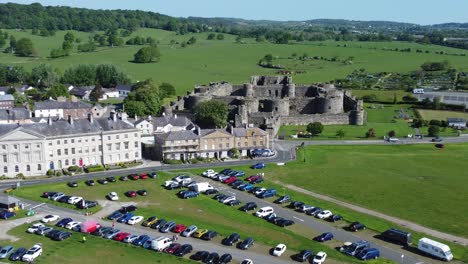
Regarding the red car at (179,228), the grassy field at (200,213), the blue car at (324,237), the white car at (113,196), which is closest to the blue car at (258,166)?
the grassy field at (200,213)

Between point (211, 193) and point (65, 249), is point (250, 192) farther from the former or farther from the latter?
point (65, 249)

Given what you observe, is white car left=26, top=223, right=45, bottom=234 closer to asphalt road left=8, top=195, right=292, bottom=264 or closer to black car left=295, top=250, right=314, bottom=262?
asphalt road left=8, top=195, right=292, bottom=264

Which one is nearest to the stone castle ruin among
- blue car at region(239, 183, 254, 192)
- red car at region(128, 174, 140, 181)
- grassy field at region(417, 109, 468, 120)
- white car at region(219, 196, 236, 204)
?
grassy field at region(417, 109, 468, 120)

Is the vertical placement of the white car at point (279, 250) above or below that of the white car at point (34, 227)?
above

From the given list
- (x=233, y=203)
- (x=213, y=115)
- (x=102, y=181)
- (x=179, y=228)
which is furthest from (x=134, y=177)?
(x=213, y=115)

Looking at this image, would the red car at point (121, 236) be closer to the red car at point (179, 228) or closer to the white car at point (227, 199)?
the red car at point (179, 228)

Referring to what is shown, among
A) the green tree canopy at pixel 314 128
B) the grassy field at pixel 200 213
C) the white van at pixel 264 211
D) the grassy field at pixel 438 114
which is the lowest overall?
the grassy field at pixel 200 213

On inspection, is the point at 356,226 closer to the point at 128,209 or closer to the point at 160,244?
the point at 160,244

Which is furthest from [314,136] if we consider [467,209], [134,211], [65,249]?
[65,249]

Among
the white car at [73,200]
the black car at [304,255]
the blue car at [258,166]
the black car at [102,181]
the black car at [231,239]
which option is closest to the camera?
the black car at [304,255]
